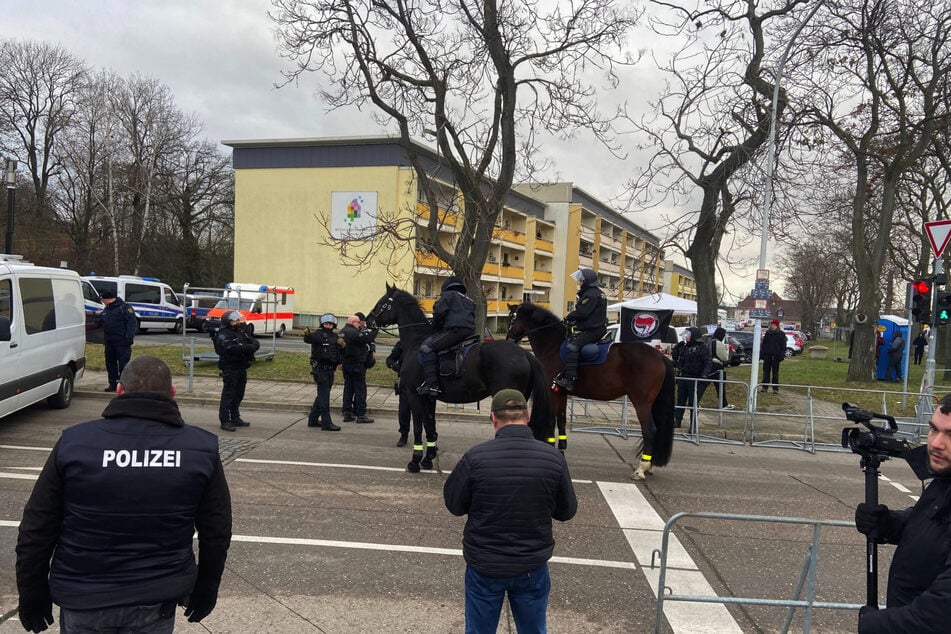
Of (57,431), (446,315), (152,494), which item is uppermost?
(446,315)

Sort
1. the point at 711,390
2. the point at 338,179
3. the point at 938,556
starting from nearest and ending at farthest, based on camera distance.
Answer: the point at 938,556, the point at 711,390, the point at 338,179

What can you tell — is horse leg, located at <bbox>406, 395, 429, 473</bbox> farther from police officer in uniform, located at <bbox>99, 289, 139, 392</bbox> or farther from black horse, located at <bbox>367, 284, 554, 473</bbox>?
police officer in uniform, located at <bbox>99, 289, 139, 392</bbox>

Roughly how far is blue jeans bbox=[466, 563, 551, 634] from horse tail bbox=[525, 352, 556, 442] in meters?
3.86

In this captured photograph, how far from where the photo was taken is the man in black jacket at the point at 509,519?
9.70 feet

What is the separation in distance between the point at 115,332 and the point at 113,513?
1108 centimetres

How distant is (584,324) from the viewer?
8281 mm

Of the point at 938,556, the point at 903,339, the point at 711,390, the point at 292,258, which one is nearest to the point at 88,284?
the point at 292,258

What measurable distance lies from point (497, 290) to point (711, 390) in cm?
3627

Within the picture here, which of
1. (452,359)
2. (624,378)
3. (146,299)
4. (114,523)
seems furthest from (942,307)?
(146,299)

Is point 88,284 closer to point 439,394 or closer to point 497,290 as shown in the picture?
point 439,394

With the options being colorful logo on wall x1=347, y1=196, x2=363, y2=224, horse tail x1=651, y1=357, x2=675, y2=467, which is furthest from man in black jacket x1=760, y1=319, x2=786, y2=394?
colorful logo on wall x1=347, y1=196, x2=363, y2=224

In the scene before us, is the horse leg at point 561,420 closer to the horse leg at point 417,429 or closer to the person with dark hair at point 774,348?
the horse leg at point 417,429

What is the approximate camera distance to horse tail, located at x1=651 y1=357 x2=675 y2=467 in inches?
316

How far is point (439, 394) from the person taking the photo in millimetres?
Answer: 7801
